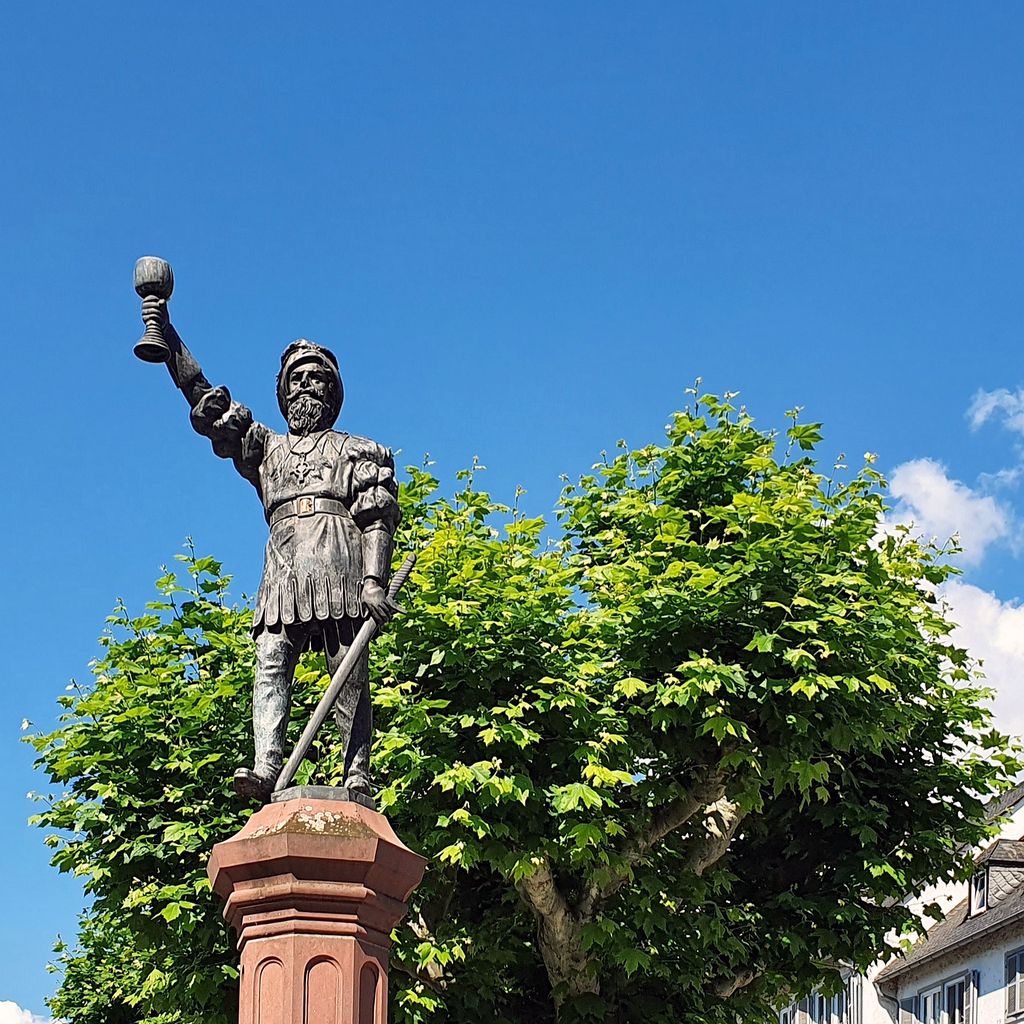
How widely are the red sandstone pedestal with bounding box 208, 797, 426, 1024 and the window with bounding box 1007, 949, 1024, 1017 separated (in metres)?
31.5

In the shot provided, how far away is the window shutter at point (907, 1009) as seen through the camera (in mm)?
43688

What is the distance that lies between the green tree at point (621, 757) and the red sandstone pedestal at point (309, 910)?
7725mm

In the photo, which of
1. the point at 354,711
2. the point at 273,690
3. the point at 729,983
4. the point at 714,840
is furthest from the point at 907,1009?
the point at 273,690

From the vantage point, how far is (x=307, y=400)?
1075cm

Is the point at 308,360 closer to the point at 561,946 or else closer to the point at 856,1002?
the point at 561,946

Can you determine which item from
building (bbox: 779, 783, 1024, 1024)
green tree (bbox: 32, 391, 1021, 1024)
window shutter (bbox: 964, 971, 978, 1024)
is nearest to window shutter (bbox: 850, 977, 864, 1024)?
building (bbox: 779, 783, 1024, 1024)

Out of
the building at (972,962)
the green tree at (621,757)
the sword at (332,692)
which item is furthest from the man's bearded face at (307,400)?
the building at (972,962)

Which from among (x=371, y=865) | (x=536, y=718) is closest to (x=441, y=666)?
(x=536, y=718)

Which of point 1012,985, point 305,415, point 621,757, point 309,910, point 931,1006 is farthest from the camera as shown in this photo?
point 931,1006

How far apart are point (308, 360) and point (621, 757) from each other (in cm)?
870

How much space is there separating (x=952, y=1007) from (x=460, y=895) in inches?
973

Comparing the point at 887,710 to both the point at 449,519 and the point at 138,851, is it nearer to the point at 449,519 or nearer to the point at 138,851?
the point at 449,519

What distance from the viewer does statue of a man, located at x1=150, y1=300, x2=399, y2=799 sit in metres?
10.1

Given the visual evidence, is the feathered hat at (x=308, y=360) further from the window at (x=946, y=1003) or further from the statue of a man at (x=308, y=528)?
the window at (x=946, y=1003)
